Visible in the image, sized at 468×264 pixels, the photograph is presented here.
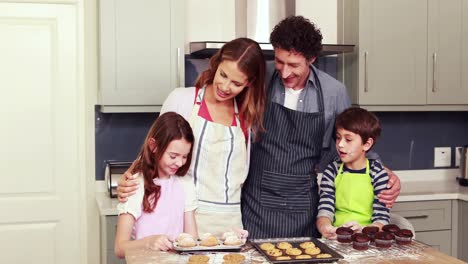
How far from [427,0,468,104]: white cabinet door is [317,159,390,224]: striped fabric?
4.37 ft

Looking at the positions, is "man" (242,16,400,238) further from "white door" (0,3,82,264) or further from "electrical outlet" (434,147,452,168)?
"electrical outlet" (434,147,452,168)

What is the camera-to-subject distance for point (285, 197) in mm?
2348

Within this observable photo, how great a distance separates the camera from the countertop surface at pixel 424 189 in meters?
3.07

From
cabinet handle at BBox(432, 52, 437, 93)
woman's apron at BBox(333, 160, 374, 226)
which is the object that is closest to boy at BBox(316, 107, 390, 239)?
woman's apron at BBox(333, 160, 374, 226)

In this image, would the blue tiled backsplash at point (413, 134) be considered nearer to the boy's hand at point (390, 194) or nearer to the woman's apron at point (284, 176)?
the woman's apron at point (284, 176)

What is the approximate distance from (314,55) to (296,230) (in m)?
0.65

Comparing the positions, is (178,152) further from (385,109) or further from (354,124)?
(385,109)

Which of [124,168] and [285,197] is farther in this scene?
[124,168]

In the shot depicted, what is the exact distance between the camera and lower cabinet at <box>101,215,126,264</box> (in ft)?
9.44

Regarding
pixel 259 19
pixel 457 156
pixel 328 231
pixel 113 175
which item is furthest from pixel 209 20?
pixel 457 156

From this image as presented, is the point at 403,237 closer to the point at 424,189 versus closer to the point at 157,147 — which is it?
the point at 157,147

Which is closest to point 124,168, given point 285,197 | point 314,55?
point 285,197

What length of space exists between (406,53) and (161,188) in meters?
1.90

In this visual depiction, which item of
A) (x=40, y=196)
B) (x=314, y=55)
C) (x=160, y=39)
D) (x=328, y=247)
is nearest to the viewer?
(x=328, y=247)
